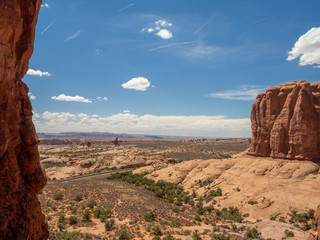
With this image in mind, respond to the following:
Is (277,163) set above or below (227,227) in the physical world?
above

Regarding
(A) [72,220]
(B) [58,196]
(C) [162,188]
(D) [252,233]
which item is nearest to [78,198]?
(B) [58,196]

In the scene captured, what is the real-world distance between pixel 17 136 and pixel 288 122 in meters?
40.4

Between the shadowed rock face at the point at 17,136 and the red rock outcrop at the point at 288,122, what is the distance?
38.3 metres

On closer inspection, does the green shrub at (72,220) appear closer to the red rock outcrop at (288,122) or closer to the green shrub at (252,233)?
the green shrub at (252,233)

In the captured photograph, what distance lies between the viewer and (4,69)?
7.54 m

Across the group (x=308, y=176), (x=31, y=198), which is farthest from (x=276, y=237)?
(x=31, y=198)

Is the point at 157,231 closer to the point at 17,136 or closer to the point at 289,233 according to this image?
the point at 289,233

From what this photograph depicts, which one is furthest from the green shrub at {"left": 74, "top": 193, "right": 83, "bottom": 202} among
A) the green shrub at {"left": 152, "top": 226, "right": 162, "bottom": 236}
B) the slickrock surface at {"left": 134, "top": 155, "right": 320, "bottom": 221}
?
the slickrock surface at {"left": 134, "top": 155, "right": 320, "bottom": 221}

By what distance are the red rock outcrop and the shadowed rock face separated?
1507 inches

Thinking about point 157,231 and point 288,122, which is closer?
point 157,231

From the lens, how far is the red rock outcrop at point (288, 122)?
3291 cm

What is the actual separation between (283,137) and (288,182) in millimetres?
9293

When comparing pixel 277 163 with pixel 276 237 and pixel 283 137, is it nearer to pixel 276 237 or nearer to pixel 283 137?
pixel 283 137

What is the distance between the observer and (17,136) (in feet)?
27.3
